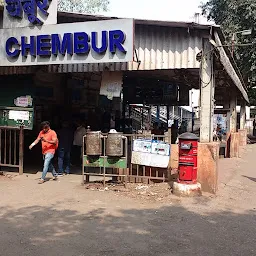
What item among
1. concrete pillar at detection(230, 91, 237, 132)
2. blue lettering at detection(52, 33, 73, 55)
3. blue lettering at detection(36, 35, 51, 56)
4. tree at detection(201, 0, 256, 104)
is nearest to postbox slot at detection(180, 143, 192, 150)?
blue lettering at detection(52, 33, 73, 55)

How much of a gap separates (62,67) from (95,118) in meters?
4.94

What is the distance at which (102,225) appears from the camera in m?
5.88

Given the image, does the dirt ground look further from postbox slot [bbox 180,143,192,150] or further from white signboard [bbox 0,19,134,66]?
white signboard [bbox 0,19,134,66]

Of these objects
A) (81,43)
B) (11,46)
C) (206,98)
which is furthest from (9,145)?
(206,98)

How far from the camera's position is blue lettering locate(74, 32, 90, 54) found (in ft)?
26.5

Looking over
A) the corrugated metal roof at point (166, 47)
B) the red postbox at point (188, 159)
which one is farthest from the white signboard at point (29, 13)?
the red postbox at point (188, 159)

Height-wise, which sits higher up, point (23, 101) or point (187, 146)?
point (23, 101)

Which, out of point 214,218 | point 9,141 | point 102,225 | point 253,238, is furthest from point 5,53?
point 253,238

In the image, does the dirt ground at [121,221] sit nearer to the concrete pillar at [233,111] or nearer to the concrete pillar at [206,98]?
the concrete pillar at [206,98]

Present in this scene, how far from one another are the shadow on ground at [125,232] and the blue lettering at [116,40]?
11.3 ft

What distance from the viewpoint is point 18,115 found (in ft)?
33.4

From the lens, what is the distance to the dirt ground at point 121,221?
490cm

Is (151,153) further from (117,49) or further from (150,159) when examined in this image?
(117,49)

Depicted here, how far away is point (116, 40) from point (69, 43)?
1.13m
